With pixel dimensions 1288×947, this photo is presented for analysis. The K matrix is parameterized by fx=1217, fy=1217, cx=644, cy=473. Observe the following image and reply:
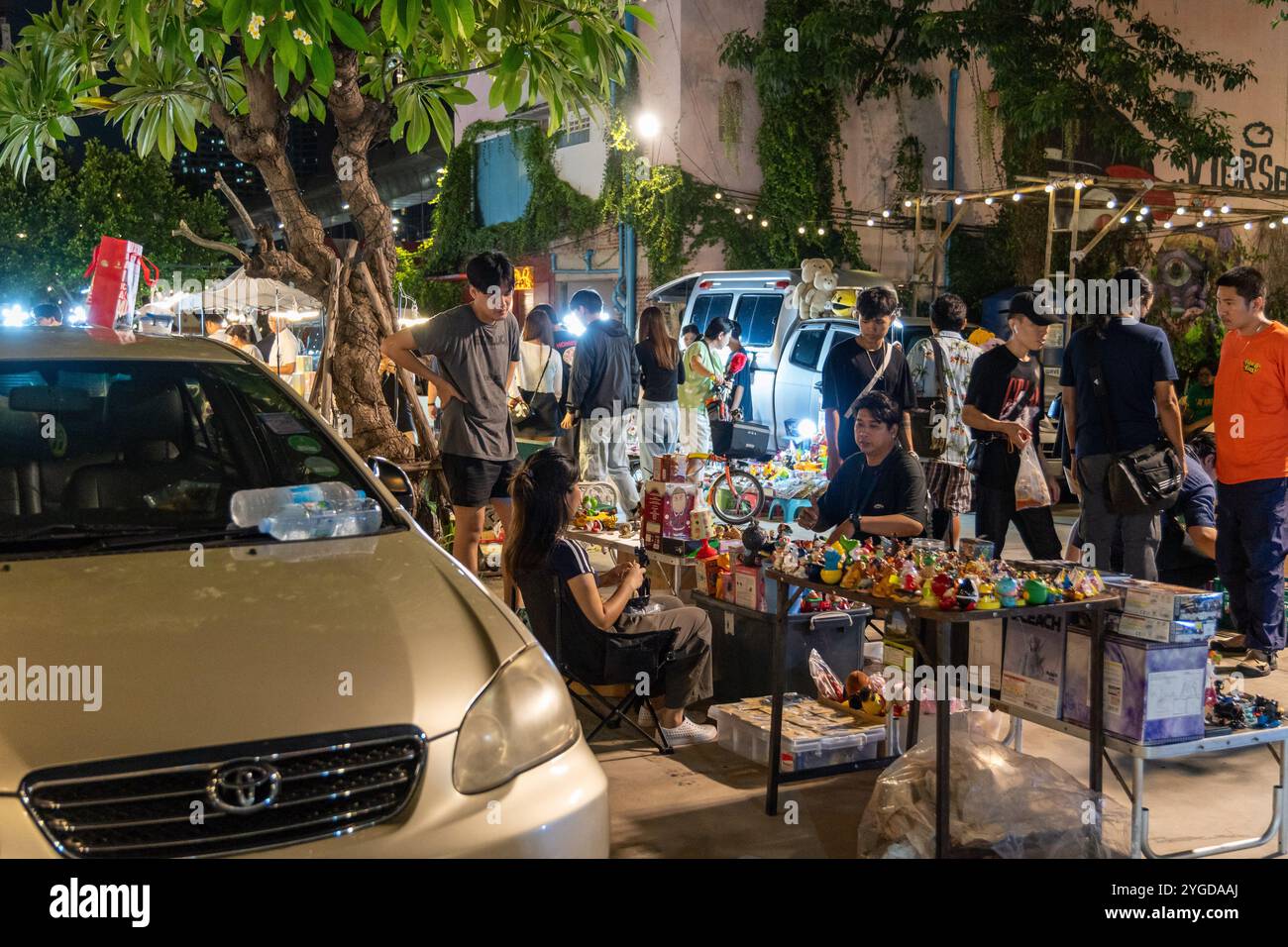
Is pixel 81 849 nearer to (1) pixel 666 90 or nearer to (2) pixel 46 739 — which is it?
(2) pixel 46 739

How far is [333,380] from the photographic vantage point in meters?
9.37

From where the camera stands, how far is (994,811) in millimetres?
4281

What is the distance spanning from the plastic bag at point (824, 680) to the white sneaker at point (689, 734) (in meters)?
0.56

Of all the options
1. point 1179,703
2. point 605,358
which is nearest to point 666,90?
point 605,358

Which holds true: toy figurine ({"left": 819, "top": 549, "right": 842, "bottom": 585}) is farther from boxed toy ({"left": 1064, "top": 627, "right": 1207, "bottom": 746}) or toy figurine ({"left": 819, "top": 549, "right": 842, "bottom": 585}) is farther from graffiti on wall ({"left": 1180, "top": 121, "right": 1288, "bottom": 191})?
graffiti on wall ({"left": 1180, "top": 121, "right": 1288, "bottom": 191})

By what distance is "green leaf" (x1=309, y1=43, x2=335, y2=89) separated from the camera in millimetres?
5262

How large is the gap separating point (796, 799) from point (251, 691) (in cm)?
291

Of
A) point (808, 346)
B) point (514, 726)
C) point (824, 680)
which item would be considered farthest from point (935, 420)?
point (514, 726)

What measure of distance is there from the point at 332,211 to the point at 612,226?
11956 millimetres

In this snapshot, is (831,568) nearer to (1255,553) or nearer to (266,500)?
(266,500)

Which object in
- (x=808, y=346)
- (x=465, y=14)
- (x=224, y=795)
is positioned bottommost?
(x=224, y=795)

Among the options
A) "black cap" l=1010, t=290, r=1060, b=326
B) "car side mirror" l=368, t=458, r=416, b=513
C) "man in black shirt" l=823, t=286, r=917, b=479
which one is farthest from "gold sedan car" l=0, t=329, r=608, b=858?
"black cap" l=1010, t=290, r=1060, b=326

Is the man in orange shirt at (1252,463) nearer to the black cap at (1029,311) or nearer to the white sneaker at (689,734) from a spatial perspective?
the black cap at (1029,311)

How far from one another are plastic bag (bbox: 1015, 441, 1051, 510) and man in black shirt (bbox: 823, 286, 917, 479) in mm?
721
